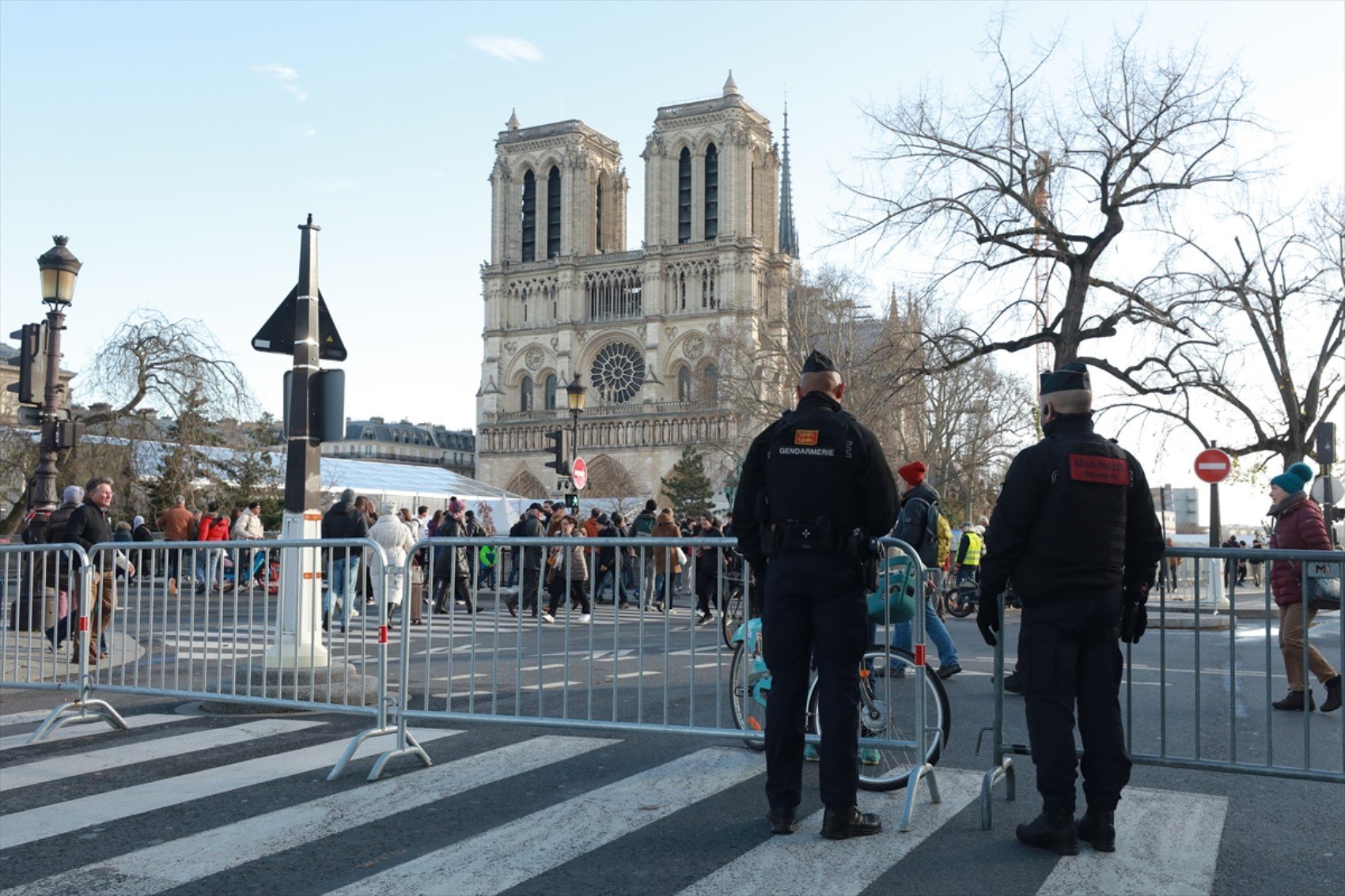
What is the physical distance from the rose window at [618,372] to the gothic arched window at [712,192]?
34.1 ft

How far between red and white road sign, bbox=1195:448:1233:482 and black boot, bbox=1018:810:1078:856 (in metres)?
16.4

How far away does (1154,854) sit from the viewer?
477 cm

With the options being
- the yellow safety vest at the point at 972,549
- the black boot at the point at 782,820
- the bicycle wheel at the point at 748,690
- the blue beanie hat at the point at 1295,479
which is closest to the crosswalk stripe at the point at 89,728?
the bicycle wheel at the point at 748,690

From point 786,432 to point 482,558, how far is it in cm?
282

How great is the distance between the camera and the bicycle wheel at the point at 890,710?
598 cm

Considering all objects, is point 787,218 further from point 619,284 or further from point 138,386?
point 138,386

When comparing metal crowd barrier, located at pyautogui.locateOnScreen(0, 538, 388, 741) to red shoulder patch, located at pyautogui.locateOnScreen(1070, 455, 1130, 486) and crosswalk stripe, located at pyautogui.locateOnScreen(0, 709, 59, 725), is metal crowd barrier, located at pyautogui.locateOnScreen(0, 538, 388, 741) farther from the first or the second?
red shoulder patch, located at pyautogui.locateOnScreen(1070, 455, 1130, 486)

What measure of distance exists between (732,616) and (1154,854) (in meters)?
2.71

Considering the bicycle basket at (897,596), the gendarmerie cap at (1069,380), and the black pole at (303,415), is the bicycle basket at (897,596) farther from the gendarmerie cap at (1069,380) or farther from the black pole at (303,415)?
the black pole at (303,415)

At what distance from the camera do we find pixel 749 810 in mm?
5430

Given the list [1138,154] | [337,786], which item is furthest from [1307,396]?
[337,786]

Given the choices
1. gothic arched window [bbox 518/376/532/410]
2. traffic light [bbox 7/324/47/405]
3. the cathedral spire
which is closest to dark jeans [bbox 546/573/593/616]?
traffic light [bbox 7/324/47/405]

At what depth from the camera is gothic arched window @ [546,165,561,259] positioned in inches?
3684

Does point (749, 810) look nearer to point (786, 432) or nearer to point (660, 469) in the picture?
point (786, 432)
